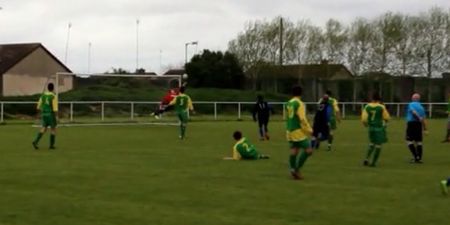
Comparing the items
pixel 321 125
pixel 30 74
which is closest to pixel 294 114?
pixel 321 125

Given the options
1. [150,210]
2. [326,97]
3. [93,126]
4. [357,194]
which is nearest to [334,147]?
[326,97]

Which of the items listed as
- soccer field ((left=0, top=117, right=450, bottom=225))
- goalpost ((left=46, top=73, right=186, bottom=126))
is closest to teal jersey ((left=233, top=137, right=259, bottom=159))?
soccer field ((left=0, top=117, right=450, bottom=225))

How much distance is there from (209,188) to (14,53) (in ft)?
212

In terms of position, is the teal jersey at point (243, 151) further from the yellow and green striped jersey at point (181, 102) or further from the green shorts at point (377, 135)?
the yellow and green striped jersey at point (181, 102)

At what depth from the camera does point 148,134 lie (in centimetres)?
3144

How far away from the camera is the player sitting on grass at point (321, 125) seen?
22.8 m

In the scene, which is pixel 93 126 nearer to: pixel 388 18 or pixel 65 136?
pixel 65 136

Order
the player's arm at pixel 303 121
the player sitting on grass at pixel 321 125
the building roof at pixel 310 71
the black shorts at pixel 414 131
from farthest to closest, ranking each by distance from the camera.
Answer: the building roof at pixel 310 71
the player sitting on grass at pixel 321 125
the black shorts at pixel 414 131
the player's arm at pixel 303 121

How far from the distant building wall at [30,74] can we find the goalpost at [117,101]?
23535 millimetres

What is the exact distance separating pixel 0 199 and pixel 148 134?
1973 centimetres

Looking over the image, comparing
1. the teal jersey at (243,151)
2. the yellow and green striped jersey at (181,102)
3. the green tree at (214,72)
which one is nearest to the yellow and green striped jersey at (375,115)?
the teal jersey at (243,151)

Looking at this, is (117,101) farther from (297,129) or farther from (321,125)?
(297,129)

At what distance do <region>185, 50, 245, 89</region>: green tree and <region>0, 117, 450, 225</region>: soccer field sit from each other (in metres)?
47.5

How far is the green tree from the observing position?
229 feet
